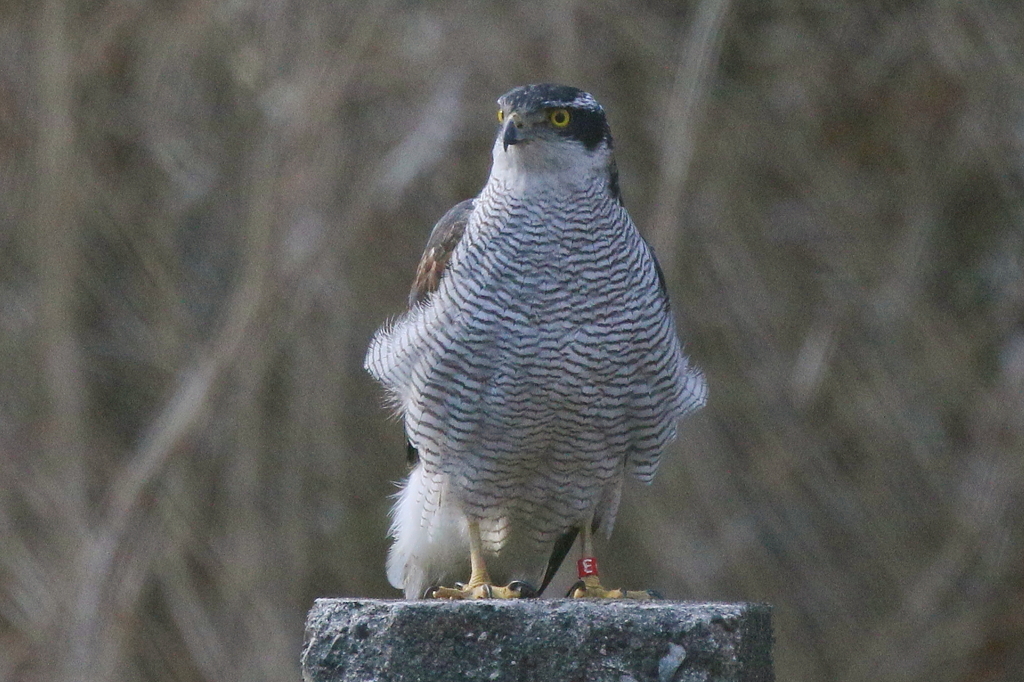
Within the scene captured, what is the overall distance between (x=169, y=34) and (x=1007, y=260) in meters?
4.24

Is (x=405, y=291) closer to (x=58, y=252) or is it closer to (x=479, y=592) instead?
(x=58, y=252)

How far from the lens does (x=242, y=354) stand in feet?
19.5

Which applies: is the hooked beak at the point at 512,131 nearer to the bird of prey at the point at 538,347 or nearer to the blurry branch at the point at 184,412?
the bird of prey at the point at 538,347

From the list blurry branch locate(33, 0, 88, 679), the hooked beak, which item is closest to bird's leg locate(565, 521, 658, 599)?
the hooked beak

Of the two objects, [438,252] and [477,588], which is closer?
[477,588]

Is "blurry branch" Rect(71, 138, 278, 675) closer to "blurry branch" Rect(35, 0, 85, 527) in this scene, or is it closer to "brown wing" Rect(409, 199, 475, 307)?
"blurry branch" Rect(35, 0, 85, 527)

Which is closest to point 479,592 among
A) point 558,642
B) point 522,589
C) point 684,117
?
point 522,589

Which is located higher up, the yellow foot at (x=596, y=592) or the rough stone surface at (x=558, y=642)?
the rough stone surface at (x=558, y=642)

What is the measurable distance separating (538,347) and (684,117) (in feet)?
8.69

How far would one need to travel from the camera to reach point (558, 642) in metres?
2.40

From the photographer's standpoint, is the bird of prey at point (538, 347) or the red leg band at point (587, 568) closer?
the bird of prey at point (538, 347)

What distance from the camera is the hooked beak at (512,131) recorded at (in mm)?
3510

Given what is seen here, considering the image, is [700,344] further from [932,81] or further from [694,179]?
[932,81]

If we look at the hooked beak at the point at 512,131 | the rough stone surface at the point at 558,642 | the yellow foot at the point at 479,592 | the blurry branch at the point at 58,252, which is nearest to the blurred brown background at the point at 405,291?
the blurry branch at the point at 58,252
